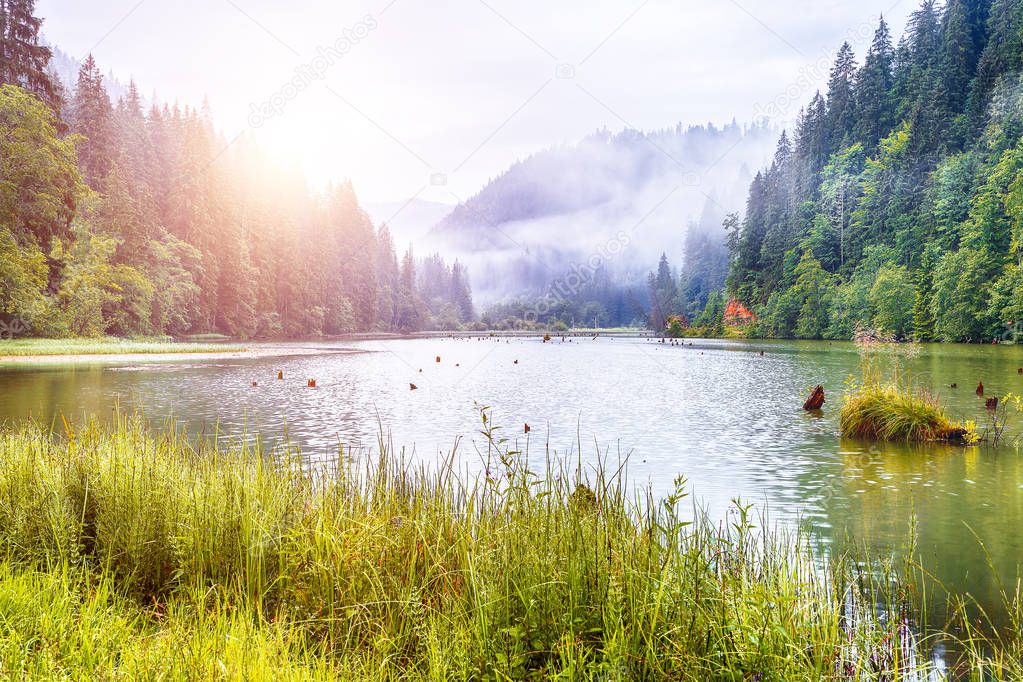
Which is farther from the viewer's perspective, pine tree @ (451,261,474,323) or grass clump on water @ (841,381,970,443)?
pine tree @ (451,261,474,323)

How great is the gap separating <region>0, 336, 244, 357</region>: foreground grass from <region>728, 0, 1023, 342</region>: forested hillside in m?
42.6

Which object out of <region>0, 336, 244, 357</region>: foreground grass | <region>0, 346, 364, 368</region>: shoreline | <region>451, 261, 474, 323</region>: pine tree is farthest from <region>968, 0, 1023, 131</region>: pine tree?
<region>451, 261, 474, 323</region>: pine tree

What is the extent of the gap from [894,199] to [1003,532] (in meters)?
60.4

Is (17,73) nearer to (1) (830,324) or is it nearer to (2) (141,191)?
(2) (141,191)

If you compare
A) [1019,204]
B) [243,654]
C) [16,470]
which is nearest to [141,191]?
[16,470]

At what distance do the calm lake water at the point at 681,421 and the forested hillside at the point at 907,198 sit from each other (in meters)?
14.6

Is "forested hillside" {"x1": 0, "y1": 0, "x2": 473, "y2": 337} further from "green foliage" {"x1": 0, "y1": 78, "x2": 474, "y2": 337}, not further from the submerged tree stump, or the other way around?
the submerged tree stump

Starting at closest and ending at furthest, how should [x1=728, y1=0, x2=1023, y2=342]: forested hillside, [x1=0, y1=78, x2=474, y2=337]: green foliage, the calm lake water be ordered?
the calm lake water, [x1=0, y1=78, x2=474, y2=337]: green foliage, [x1=728, y1=0, x2=1023, y2=342]: forested hillside

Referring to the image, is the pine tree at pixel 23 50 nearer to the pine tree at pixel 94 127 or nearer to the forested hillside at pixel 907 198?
the pine tree at pixel 94 127

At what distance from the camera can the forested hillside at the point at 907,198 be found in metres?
45.9

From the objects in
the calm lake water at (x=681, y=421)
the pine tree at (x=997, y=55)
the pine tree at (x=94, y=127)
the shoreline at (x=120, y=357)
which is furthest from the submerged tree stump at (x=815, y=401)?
the pine tree at (x=94, y=127)

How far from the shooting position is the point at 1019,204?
42719mm

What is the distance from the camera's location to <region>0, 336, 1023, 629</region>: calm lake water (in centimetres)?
796

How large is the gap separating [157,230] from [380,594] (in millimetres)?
60566
